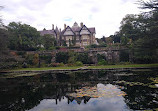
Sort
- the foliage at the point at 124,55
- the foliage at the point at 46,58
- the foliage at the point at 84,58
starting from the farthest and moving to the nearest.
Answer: the foliage at the point at 46,58
the foliage at the point at 84,58
the foliage at the point at 124,55

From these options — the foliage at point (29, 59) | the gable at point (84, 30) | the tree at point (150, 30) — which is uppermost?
the gable at point (84, 30)

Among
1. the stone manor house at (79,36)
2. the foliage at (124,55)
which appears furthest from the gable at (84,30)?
the foliage at (124,55)

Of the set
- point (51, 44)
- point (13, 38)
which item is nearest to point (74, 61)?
point (51, 44)

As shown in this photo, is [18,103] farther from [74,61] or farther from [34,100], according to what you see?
[74,61]

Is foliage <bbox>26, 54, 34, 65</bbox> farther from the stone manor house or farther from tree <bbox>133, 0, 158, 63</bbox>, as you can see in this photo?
tree <bbox>133, 0, 158, 63</bbox>

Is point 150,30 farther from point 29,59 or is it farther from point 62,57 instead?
point 29,59

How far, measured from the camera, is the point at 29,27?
4850 cm

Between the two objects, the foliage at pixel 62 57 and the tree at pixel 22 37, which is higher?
the tree at pixel 22 37

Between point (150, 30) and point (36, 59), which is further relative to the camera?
point (36, 59)

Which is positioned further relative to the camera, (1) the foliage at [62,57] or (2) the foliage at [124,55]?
(1) the foliage at [62,57]

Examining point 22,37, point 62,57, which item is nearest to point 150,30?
point 62,57

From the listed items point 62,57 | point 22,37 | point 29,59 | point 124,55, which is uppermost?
point 22,37

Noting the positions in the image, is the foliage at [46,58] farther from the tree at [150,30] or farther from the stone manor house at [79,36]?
the tree at [150,30]

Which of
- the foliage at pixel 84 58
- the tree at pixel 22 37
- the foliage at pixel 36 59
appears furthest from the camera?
the tree at pixel 22 37
